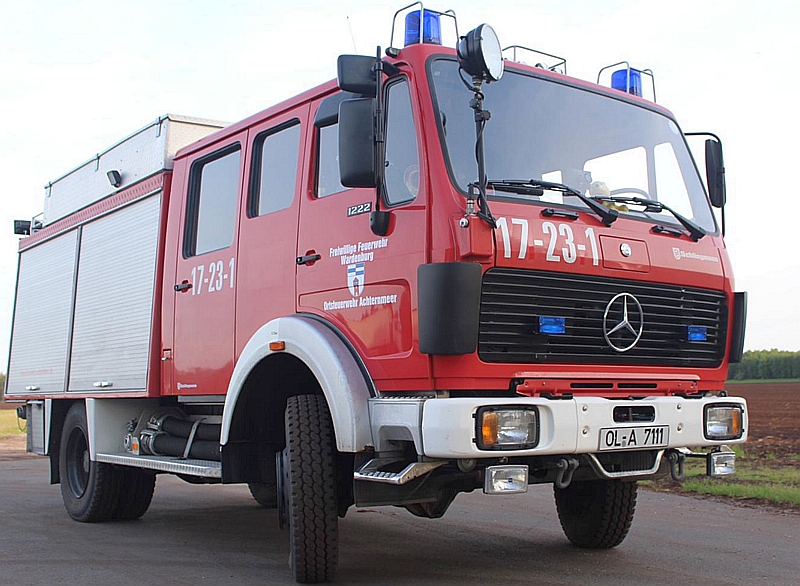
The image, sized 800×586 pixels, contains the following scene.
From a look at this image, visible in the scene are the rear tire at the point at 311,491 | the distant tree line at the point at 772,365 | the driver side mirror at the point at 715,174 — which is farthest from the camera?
the distant tree line at the point at 772,365

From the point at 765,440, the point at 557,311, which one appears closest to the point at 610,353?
the point at 557,311

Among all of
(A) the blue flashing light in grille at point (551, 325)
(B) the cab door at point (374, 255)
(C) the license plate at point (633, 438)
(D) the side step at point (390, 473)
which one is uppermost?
(B) the cab door at point (374, 255)

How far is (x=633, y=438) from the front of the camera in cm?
523

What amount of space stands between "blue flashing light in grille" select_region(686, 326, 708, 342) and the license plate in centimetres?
65

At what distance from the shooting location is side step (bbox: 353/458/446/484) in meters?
4.88

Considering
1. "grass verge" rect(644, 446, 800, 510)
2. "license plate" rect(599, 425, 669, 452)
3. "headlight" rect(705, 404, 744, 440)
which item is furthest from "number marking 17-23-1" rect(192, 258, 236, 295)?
"grass verge" rect(644, 446, 800, 510)

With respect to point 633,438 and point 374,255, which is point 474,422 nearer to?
point 633,438

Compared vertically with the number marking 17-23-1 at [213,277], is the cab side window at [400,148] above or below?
above

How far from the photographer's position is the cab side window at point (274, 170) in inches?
244

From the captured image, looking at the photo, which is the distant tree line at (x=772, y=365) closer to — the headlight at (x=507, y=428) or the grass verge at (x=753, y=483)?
the grass verge at (x=753, y=483)

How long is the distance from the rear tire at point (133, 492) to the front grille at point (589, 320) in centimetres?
445

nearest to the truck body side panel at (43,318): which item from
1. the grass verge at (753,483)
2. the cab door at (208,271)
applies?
the cab door at (208,271)

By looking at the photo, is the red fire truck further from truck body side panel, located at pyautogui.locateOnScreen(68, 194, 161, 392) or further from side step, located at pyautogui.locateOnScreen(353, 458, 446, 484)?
truck body side panel, located at pyautogui.locateOnScreen(68, 194, 161, 392)

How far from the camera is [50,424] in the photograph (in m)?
9.29
